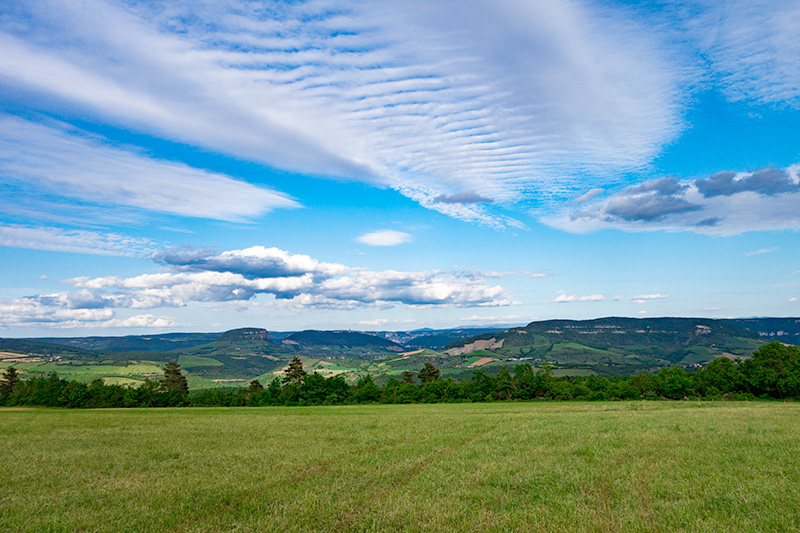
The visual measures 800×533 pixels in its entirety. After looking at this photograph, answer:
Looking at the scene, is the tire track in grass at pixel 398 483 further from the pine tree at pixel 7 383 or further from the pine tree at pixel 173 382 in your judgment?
the pine tree at pixel 7 383

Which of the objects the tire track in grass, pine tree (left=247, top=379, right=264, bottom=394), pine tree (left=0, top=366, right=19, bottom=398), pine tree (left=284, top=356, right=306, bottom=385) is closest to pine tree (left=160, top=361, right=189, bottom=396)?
pine tree (left=247, top=379, right=264, bottom=394)

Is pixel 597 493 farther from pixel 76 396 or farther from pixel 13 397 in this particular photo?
pixel 13 397

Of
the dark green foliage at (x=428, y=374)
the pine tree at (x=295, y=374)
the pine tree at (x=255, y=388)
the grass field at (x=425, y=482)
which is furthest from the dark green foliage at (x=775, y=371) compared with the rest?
the pine tree at (x=255, y=388)

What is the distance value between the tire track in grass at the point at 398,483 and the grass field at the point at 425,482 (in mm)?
63

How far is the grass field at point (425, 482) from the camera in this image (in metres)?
11.9

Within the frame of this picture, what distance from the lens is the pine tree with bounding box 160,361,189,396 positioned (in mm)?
109125

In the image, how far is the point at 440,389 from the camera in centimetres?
9944

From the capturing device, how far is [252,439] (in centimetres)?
2847

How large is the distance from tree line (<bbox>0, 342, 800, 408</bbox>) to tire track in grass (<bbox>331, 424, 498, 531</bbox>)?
73.0m

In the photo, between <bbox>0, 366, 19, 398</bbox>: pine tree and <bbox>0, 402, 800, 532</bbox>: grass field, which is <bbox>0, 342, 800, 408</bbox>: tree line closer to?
<bbox>0, 366, 19, 398</bbox>: pine tree

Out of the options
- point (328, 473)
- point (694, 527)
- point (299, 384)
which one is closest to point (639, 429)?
point (694, 527)

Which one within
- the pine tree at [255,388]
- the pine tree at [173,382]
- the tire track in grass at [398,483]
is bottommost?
the pine tree at [255,388]

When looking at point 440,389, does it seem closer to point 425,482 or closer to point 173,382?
point 173,382

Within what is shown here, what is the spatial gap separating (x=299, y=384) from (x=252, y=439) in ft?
259
